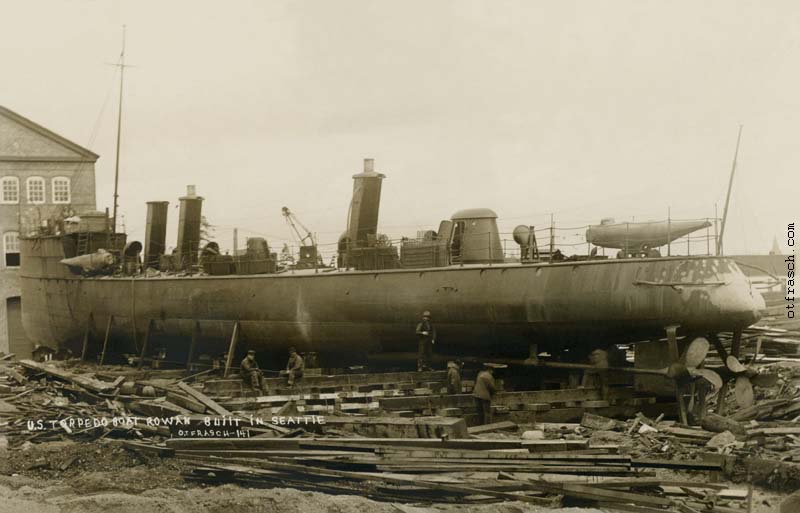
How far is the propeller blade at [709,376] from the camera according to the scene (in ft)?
53.8

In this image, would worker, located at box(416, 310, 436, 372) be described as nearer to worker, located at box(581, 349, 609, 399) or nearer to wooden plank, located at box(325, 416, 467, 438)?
worker, located at box(581, 349, 609, 399)

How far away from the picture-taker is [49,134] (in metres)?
38.1

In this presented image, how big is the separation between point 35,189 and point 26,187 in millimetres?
405

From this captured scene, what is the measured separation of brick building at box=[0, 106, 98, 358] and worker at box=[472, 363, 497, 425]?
26.7 metres

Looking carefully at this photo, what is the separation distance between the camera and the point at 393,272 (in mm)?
21391

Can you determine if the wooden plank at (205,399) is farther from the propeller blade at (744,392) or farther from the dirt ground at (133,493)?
the propeller blade at (744,392)

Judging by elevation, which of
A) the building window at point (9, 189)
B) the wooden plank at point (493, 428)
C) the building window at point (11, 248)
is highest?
the building window at point (9, 189)

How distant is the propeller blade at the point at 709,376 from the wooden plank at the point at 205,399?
9.61m

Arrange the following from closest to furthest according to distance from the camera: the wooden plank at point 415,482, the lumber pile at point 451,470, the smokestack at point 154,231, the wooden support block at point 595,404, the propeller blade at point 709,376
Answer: the wooden plank at point 415,482 → the lumber pile at point 451,470 → the propeller blade at point 709,376 → the wooden support block at point 595,404 → the smokestack at point 154,231

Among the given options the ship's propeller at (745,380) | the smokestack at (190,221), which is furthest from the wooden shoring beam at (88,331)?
the ship's propeller at (745,380)

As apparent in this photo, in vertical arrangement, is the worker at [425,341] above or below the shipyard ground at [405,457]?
above

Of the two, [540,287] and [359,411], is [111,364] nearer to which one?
[359,411]

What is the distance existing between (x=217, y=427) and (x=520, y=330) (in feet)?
25.5

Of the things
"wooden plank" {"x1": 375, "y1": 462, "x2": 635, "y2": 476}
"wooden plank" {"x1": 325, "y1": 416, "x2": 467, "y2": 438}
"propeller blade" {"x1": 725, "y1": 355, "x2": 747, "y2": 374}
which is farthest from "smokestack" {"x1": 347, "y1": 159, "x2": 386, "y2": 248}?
"wooden plank" {"x1": 375, "y1": 462, "x2": 635, "y2": 476}
